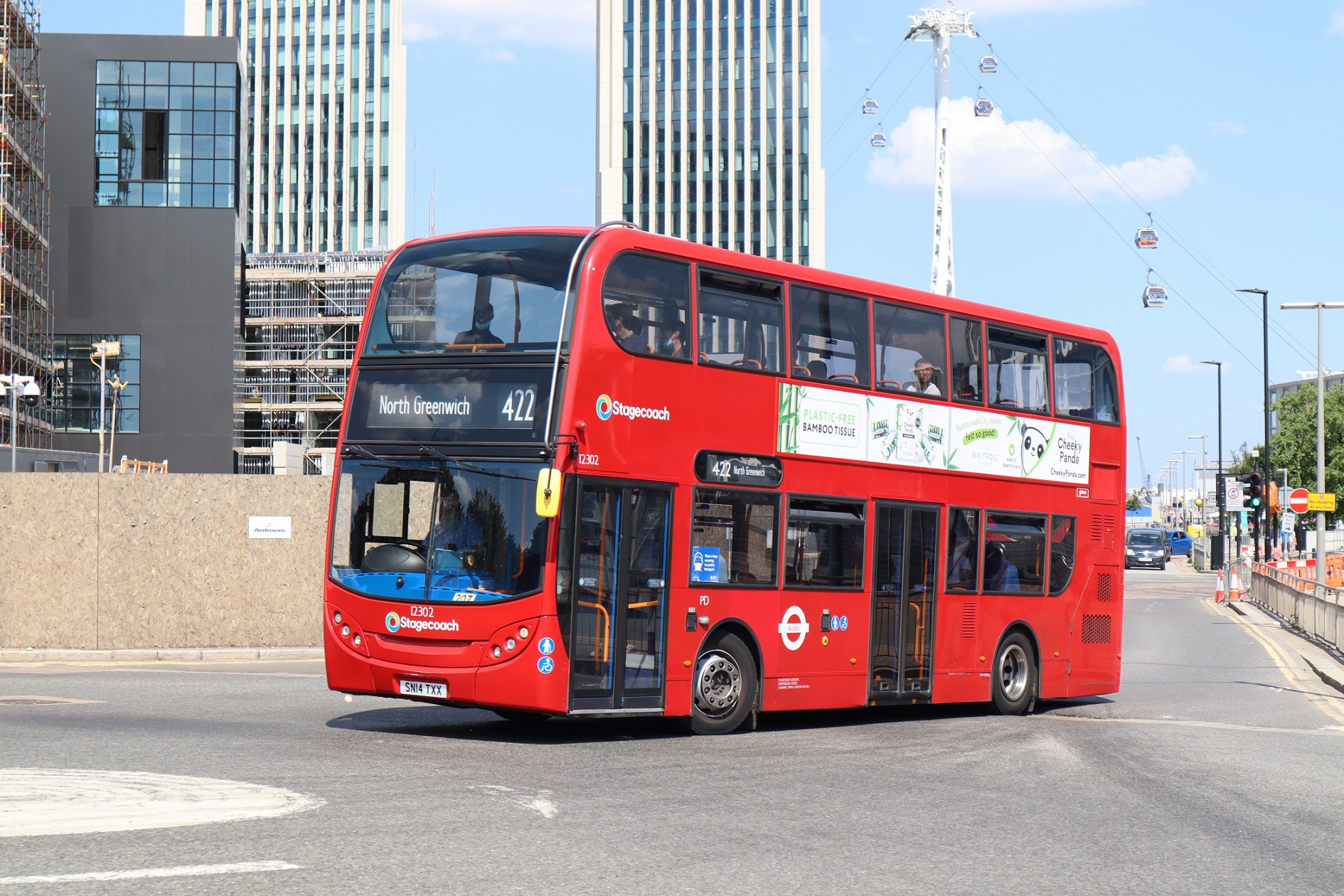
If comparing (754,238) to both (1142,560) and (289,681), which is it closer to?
(1142,560)

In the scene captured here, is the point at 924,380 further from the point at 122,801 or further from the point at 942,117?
the point at 942,117

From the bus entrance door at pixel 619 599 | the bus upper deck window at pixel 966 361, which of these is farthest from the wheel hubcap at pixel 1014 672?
the bus entrance door at pixel 619 599

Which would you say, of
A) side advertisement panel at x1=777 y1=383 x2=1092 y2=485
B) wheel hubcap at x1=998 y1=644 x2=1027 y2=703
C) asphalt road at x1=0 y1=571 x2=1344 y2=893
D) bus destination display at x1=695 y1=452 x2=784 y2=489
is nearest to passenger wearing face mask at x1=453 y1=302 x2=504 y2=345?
bus destination display at x1=695 y1=452 x2=784 y2=489

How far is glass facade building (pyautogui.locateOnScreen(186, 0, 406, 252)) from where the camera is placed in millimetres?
123125

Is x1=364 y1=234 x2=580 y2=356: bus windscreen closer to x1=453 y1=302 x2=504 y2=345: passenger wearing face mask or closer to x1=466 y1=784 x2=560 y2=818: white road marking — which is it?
x1=453 y1=302 x2=504 y2=345: passenger wearing face mask

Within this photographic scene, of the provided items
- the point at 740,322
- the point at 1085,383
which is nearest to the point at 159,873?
the point at 740,322

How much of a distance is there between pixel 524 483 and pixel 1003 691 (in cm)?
709

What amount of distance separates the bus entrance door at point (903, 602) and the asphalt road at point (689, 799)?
0.48 metres

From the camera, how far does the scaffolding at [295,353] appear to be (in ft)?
311

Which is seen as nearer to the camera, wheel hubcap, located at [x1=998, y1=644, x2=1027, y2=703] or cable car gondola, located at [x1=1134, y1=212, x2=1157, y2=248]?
wheel hubcap, located at [x1=998, y1=644, x2=1027, y2=703]

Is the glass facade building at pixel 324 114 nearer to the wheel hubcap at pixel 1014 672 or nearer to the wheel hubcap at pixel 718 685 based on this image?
the wheel hubcap at pixel 1014 672

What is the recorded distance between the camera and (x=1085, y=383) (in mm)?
17188

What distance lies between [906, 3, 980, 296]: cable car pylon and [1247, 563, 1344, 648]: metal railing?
1271cm

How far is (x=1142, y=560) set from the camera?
72.5m
